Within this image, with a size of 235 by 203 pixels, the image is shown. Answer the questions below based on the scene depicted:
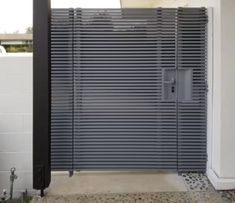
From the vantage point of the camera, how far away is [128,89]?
4730 millimetres

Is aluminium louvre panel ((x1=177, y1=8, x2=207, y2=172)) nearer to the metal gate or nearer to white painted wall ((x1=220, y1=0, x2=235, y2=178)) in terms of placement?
the metal gate

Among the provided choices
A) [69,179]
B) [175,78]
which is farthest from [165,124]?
[69,179]

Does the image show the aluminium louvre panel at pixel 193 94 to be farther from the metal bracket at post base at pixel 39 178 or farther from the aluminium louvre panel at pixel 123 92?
the metal bracket at post base at pixel 39 178

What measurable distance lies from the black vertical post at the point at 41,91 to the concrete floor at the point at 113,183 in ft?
1.21

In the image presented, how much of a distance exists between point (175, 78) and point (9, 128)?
2.18m

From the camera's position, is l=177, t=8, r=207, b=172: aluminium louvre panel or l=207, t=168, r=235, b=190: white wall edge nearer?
l=207, t=168, r=235, b=190: white wall edge

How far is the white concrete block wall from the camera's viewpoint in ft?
14.6

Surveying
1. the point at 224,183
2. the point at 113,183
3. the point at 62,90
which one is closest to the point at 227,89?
the point at 224,183

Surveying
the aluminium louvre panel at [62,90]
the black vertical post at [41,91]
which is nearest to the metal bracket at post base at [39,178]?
the black vertical post at [41,91]

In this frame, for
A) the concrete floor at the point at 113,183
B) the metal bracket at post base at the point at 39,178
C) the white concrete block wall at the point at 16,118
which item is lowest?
the concrete floor at the point at 113,183

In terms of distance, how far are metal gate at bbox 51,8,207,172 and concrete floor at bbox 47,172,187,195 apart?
0.12 m

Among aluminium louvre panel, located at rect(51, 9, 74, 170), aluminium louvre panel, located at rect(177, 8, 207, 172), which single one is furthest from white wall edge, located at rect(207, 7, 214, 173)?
aluminium louvre panel, located at rect(51, 9, 74, 170)

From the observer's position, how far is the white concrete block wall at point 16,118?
4.45 m

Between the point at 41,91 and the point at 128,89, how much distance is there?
1.17 m
